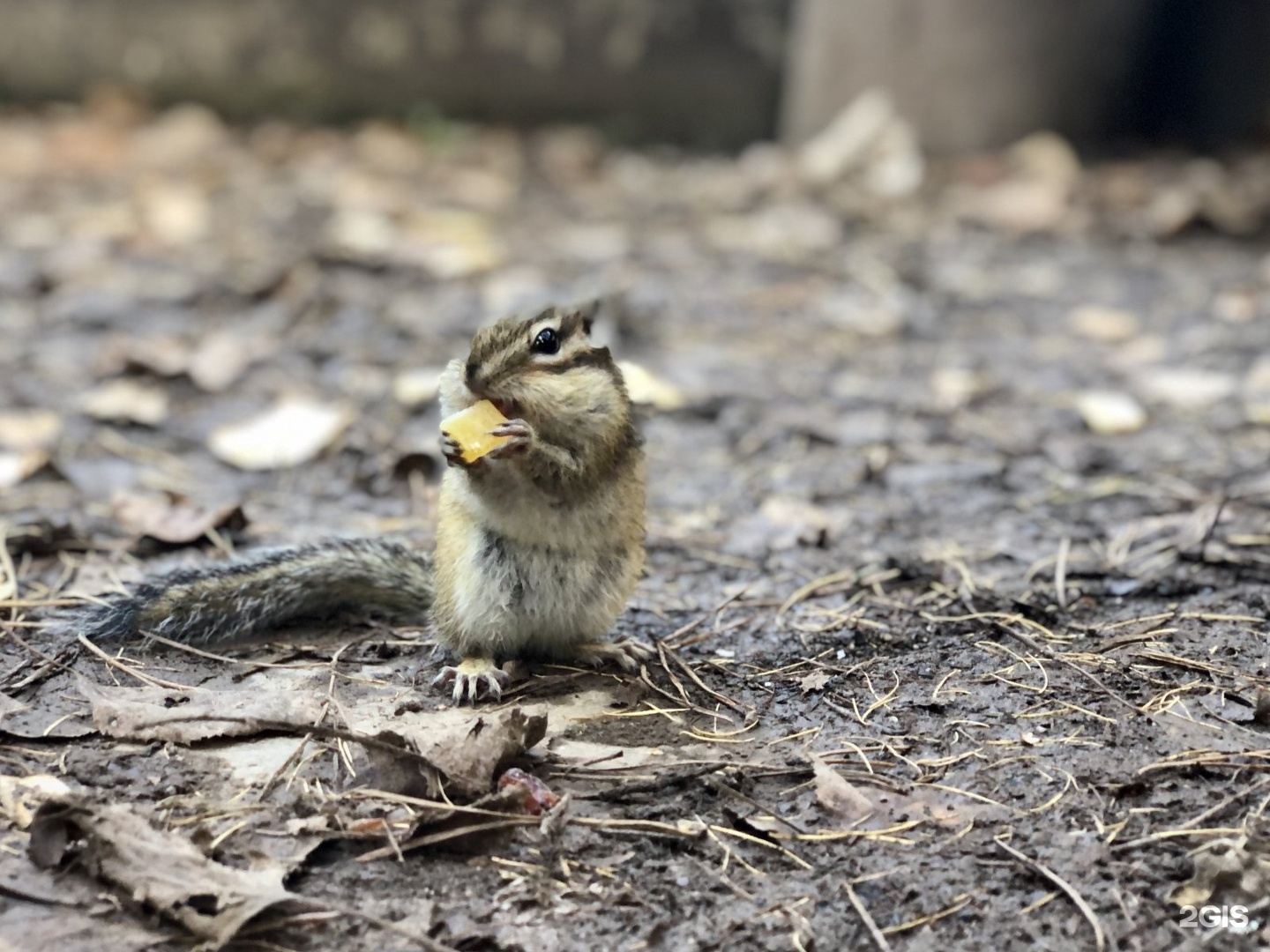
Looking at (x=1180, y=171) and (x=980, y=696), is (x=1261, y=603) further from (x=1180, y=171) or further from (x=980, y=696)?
(x=1180, y=171)

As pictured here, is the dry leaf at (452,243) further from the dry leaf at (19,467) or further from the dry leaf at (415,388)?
the dry leaf at (19,467)

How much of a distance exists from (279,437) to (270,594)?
1.44 meters

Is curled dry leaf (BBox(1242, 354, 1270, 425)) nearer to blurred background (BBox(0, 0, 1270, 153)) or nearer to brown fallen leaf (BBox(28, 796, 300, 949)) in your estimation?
blurred background (BBox(0, 0, 1270, 153))

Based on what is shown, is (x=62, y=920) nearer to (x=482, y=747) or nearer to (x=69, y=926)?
(x=69, y=926)

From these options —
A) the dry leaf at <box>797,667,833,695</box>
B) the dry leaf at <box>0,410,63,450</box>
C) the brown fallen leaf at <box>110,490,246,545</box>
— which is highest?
the dry leaf at <box>797,667,833,695</box>

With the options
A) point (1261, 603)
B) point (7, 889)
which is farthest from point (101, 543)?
point (1261, 603)

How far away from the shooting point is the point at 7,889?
1.69m

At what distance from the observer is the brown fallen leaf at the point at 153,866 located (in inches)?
64.8

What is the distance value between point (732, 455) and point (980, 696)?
1.81m

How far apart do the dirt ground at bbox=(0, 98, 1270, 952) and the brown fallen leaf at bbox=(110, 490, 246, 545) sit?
1 cm

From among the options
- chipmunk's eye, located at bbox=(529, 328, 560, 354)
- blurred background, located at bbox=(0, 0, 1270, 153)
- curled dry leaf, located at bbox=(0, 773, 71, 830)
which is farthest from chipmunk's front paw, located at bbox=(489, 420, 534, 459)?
blurred background, located at bbox=(0, 0, 1270, 153)

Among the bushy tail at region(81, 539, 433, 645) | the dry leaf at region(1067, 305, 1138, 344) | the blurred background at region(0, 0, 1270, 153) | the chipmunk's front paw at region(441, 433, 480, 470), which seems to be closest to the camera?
the chipmunk's front paw at region(441, 433, 480, 470)

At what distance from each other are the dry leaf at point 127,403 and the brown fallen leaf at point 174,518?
82 cm

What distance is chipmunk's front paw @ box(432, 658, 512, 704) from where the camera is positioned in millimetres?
2334
